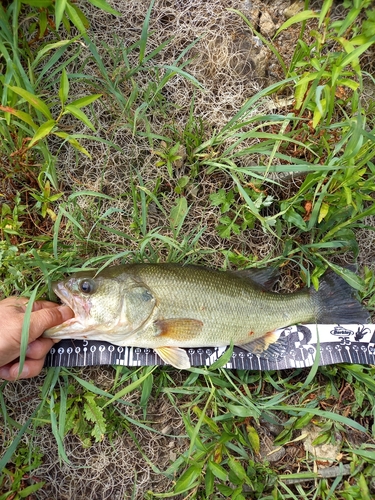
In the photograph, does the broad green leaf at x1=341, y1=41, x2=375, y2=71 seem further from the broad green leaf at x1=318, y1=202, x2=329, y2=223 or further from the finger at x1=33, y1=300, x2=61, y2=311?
the finger at x1=33, y1=300, x2=61, y2=311

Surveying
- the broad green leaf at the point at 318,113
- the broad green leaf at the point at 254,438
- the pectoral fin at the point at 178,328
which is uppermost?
the broad green leaf at the point at 318,113

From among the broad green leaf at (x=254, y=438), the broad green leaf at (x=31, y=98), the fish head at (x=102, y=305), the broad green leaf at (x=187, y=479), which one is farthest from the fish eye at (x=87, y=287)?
the broad green leaf at (x=254, y=438)

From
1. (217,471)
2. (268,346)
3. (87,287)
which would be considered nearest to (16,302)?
(87,287)

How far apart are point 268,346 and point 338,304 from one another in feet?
2.29

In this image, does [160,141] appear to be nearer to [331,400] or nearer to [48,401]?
[48,401]

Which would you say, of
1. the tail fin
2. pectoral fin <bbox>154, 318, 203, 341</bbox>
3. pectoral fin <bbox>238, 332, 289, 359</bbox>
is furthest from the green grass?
pectoral fin <bbox>154, 318, 203, 341</bbox>

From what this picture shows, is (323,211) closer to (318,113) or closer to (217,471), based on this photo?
(318,113)

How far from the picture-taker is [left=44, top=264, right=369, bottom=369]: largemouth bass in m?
2.78

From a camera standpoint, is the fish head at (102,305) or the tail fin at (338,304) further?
the tail fin at (338,304)

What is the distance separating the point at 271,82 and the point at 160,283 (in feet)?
7.02

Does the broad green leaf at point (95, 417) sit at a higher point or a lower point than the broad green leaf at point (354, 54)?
lower

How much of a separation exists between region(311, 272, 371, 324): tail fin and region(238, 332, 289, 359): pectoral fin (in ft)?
1.24

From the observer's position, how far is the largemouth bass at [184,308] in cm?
278

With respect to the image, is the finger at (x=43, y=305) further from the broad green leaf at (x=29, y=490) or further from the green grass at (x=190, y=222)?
the broad green leaf at (x=29, y=490)
